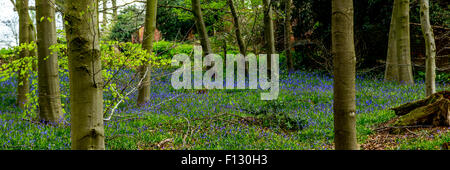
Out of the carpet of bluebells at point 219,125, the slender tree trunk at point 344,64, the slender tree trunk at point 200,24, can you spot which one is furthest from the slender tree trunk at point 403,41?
the slender tree trunk at point 344,64

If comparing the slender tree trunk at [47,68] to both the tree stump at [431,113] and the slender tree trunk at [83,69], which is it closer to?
the slender tree trunk at [83,69]

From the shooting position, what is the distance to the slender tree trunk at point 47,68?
717 centimetres

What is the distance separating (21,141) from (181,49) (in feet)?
62.5

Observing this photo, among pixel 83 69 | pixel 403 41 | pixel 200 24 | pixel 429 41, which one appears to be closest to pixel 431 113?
pixel 429 41

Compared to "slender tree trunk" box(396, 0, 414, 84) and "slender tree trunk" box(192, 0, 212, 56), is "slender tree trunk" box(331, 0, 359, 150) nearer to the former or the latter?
"slender tree trunk" box(192, 0, 212, 56)

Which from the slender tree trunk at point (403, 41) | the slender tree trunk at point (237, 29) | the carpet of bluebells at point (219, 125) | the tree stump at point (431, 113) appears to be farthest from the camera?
the slender tree trunk at point (237, 29)

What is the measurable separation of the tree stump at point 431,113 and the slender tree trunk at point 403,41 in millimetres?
7334

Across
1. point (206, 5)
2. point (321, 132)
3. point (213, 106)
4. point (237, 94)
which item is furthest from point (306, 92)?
point (206, 5)

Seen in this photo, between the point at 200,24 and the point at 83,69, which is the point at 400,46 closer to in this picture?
the point at 200,24

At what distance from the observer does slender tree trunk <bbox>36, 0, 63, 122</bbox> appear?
23.5 ft

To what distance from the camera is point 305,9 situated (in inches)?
779

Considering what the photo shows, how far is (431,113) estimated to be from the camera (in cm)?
653
